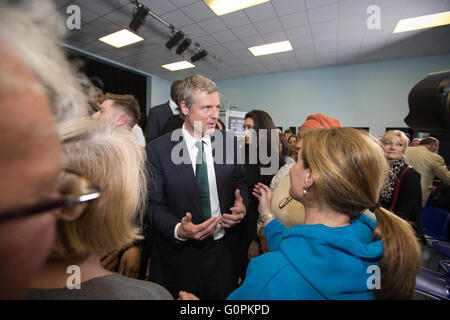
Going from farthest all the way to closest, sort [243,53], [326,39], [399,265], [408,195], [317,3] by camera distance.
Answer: [243,53] < [326,39] < [317,3] < [408,195] < [399,265]

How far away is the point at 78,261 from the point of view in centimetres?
57

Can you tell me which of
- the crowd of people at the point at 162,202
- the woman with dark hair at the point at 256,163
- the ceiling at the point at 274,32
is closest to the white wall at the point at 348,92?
the ceiling at the point at 274,32

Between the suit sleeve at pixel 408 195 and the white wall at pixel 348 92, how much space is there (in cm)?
449

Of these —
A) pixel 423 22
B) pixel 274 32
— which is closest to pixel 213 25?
pixel 274 32

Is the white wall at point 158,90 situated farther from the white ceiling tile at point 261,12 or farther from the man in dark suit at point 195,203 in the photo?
the man in dark suit at point 195,203

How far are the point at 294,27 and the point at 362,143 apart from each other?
13.9 ft

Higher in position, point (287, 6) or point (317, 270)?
point (287, 6)

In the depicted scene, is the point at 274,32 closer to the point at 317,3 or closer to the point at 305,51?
the point at 317,3

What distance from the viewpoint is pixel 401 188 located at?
2.12m

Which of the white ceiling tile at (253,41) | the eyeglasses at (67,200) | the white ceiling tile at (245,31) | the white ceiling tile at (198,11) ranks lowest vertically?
the eyeglasses at (67,200)

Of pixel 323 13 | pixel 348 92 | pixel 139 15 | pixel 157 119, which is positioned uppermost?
pixel 323 13

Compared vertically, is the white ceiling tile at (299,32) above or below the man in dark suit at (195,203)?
above

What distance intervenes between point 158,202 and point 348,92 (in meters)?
6.76

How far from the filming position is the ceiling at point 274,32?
11.0 ft
